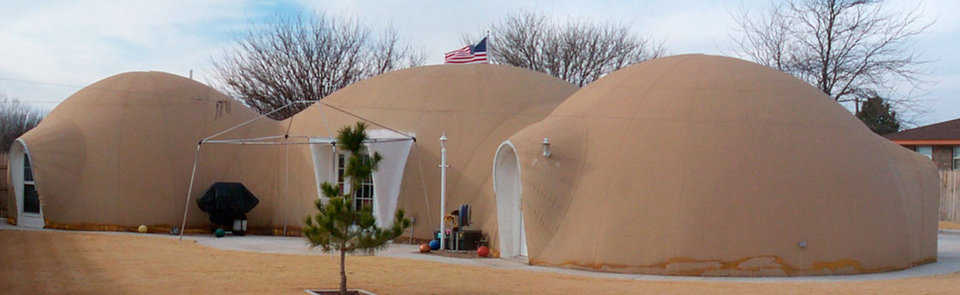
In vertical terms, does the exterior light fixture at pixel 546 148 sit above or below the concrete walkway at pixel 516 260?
above

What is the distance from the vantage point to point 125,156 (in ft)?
65.3

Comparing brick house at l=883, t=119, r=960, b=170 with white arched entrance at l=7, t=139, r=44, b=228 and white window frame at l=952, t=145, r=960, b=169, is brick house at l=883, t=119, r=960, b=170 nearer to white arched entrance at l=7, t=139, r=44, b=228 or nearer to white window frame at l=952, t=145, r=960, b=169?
white window frame at l=952, t=145, r=960, b=169

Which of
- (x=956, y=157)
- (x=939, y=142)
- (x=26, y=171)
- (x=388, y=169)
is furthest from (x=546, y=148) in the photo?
(x=956, y=157)

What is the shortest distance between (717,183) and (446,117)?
715 cm

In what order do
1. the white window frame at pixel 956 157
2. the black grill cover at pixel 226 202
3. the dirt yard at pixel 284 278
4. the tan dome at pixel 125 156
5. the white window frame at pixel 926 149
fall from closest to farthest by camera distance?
1. the dirt yard at pixel 284 278
2. the black grill cover at pixel 226 202
3. the tan dome at pixel 125 156
4. the white window frame at pixel 956 157
5. the white window frame at pixel 926 149

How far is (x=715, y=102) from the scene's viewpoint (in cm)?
1426

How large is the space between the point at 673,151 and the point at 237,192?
405 inches

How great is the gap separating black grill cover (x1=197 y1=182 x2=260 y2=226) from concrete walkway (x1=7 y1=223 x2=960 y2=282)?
56 cm

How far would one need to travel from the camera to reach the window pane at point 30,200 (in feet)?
68.3

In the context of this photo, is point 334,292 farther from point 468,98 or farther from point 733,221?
point 468,98

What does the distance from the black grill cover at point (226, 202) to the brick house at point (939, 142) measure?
71.3 ft

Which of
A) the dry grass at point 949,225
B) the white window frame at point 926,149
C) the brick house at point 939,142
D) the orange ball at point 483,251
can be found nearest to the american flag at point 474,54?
the orange ball at point 483,251

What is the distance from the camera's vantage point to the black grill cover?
19.5 metres

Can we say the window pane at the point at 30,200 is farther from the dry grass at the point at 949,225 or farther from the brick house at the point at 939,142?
the brick house at the point at 939,142
